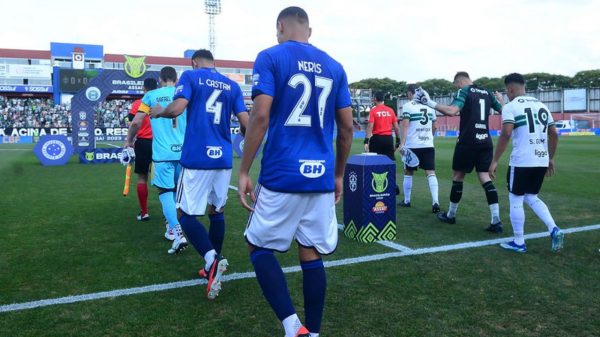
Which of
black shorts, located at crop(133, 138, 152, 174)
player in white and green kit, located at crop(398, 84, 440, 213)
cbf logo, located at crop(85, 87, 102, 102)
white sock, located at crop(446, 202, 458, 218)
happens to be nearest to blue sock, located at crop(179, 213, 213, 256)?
black shorts, located at crop(133, 138, 152, 174)

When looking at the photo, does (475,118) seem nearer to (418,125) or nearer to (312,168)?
(418,125)

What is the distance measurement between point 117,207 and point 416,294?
6356mm

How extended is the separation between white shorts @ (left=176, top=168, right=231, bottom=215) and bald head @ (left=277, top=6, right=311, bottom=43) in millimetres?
1841

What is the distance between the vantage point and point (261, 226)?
2.88m

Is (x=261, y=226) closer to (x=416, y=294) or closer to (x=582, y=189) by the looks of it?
(x=416, y=294)

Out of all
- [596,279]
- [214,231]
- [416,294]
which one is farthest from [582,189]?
[214,231]

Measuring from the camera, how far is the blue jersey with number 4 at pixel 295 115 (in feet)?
9.20

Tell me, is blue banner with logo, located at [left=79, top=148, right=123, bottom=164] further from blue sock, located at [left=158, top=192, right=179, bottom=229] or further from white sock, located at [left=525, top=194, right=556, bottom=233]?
white sock, located at [left=525, top=194, right=556, bottom=233]

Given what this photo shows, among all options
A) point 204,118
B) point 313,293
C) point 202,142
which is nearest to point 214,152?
point 202,142

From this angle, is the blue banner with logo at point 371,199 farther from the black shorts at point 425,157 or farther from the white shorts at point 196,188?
the black shorts at point 425,157

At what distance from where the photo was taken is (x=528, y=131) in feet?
18.0

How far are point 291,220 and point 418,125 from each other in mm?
6034

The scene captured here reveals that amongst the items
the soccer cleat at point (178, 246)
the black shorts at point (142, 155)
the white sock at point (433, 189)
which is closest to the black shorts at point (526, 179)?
the white sock at point (433, 189)

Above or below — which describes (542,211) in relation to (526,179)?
below
